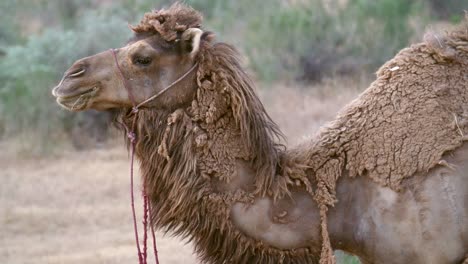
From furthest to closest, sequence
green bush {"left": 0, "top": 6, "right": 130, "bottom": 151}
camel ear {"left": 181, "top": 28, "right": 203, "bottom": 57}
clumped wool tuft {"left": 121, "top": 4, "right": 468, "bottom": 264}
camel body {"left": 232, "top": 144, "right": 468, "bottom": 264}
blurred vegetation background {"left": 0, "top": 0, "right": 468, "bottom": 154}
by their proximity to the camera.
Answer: blurred vegetation background {"left": 0, "top": 0, "right": 468, "bottom": 154} → green bush {"left": 0, "top": 6, "right": 130, "bottom": 151} → camel ear {"left": 181, "top": 28, "right": 203, "bottom": 57} → clumped wool tuft {"left": 121, "top": 4, "right": 468, "bottom": 264} → camel body {"left": 232, "top": 144, "right": 468, "bottom": 264}

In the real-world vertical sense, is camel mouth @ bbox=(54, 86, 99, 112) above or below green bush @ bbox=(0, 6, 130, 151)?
below

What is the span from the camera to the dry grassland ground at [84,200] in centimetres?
1146

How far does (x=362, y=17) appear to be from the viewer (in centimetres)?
2012

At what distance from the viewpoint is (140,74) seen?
18.6 ft

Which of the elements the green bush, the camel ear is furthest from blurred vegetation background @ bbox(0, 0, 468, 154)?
the camel ear

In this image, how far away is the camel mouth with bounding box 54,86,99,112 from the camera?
5602 mm

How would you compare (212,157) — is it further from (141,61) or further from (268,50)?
(268,50)

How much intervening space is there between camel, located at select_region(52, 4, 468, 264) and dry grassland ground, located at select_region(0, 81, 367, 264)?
4145mm

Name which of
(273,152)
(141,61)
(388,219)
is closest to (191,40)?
(141,61)

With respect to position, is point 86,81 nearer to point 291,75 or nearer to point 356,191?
point 356,191

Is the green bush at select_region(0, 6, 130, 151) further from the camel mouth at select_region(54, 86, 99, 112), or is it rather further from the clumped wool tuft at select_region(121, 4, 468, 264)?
the clumped wool tuft at select_region(121, 4, 468, 264)

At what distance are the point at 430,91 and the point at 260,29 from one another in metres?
15.6

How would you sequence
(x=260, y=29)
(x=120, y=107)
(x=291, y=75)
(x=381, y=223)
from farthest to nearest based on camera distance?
(x=260, y=29) → (x=291, y=75) → (x=120, y=107) → (x=381, y=223)

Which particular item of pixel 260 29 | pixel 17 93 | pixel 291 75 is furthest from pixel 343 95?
pixel 17 93
